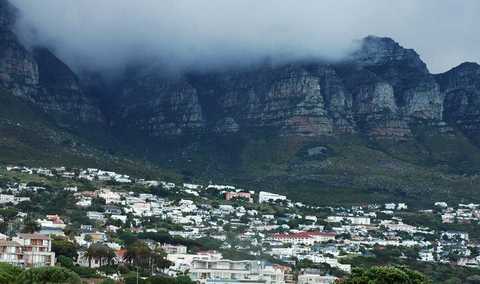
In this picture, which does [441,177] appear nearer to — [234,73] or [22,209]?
[234,73]

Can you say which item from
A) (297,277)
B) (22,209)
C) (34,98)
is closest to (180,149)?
(34,98)

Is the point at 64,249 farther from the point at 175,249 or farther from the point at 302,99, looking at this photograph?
the point at 302,99

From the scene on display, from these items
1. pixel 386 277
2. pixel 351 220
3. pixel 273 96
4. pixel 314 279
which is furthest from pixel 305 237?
pixel 273 96

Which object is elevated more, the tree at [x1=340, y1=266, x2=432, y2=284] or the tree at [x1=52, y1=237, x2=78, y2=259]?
the tree at [x1=52, y1=237, x2=78, y2=259]

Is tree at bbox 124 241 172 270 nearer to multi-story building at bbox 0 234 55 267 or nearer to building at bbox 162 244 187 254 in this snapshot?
multi-story building at bbox 0 234 55 267

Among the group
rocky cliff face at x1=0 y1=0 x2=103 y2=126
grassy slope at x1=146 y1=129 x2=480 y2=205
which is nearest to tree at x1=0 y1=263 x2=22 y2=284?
grassy slope at x1=146 y1=129 x2=480 y2=205

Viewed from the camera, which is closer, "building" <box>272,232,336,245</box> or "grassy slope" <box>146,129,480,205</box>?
"building" <box>272,232,336,245</box>
